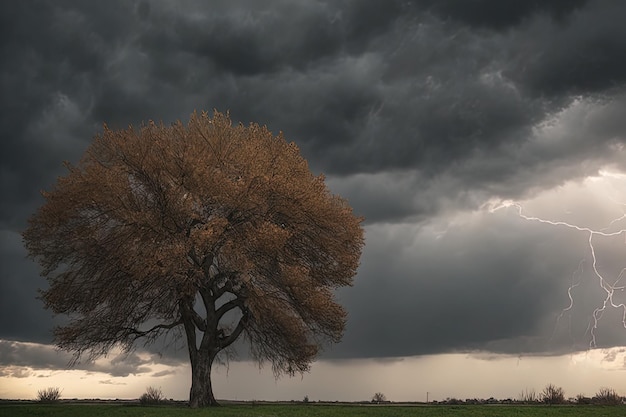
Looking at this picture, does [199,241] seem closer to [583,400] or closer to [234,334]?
[234,334]

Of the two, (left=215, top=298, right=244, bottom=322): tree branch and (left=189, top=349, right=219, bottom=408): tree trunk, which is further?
(left=215, top=298, right=244, bottom=322): tree branch

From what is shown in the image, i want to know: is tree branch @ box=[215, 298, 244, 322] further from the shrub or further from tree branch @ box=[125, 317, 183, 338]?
the shrub

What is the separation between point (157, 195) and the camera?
138 ft

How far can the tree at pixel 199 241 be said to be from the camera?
40812 mm

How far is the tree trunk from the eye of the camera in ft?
A: 140

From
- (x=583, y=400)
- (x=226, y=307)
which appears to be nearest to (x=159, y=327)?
(x=226, y=307)

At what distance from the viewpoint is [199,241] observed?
127ft

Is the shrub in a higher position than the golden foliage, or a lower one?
lower

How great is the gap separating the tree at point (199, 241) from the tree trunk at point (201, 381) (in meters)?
0.08

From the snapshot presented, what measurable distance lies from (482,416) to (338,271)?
14513 millimetres

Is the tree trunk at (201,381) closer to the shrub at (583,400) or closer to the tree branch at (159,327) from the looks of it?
the tree branch at (159,327)

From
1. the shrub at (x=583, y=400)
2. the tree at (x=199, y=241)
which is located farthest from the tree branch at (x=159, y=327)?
the shrub at (x=583, y=400)

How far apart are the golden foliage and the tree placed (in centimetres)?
7

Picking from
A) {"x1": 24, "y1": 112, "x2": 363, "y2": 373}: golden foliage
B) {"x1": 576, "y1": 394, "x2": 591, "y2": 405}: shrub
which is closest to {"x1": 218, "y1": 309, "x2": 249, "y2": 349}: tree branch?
{"x1": 24, "y1": 112, "x2": 363, "y2": 373}: golden foliage
